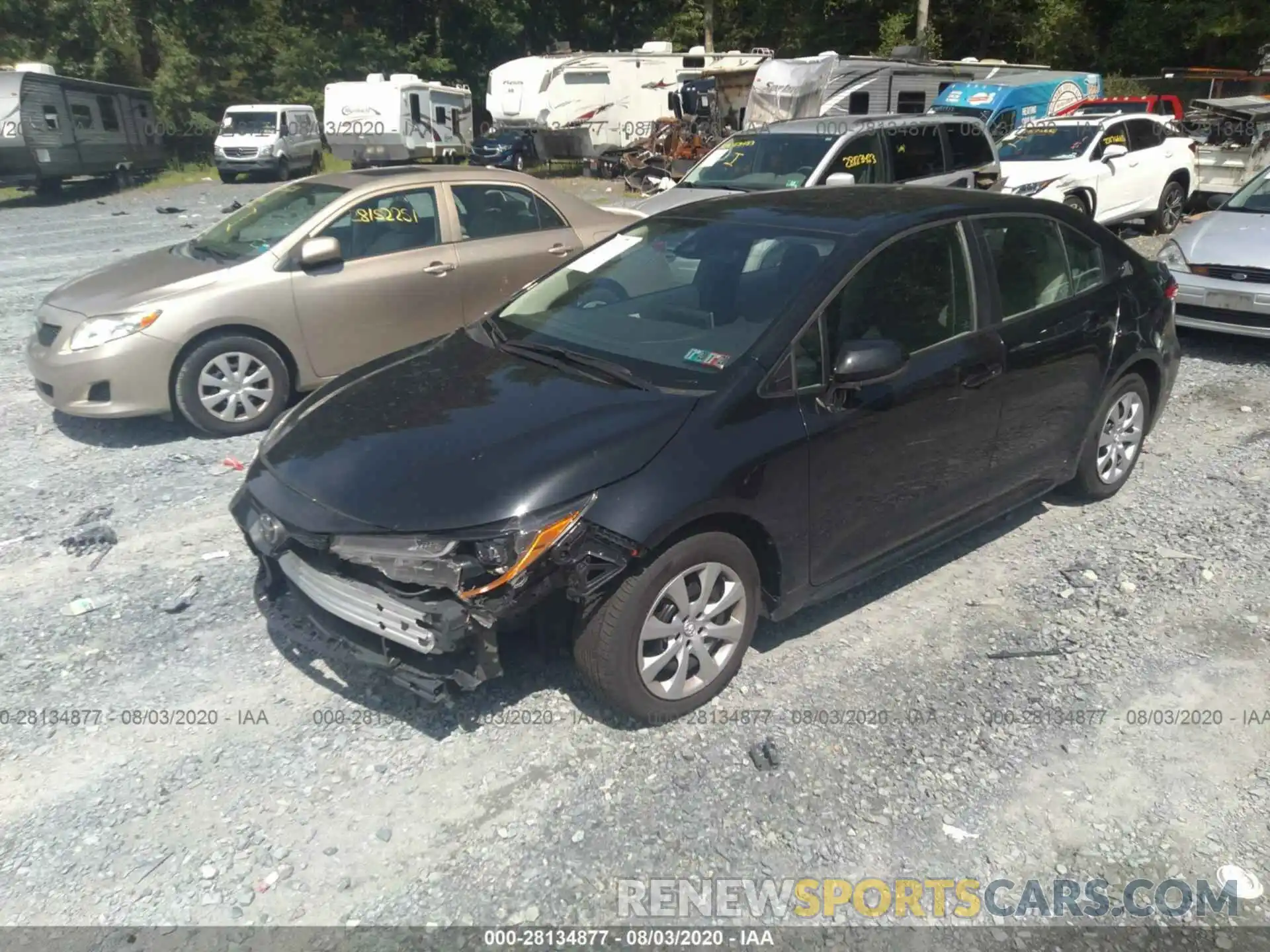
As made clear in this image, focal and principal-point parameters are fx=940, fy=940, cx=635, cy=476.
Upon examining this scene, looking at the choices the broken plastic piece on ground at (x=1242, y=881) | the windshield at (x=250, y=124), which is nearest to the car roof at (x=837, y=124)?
the broken plastic piece on ground at (x=1242, y=881)

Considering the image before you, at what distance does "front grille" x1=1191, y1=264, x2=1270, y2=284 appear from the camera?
7297mm

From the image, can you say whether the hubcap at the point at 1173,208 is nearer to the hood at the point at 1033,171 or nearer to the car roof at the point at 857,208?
the hood at the point at 1033,171

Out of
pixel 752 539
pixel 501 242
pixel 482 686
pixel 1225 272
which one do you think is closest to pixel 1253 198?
pixel 1225 272

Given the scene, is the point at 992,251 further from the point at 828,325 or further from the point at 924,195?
the point at 828,325

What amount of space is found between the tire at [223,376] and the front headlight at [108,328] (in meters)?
0.31

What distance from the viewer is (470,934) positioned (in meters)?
2.56

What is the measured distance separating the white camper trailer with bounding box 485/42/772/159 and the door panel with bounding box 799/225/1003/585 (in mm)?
22063

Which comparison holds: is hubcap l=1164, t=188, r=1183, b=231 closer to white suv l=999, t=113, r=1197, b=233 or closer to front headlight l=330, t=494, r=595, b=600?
white suv l=999, t=113, r=1197, b=233

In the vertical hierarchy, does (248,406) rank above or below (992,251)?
below

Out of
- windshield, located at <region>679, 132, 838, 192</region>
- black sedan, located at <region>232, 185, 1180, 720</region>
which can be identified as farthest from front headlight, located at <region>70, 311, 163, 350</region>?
windshield, located at <region>679, 132, 838, 192</region>

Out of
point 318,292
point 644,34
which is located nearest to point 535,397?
point 318,292

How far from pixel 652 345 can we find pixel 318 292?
341 cm

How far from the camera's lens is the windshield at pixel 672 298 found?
3.51m

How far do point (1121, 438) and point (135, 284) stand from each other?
6041 millimetres
